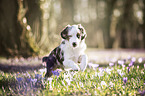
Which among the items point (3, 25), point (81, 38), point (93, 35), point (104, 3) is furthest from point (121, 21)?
point (81, 38)

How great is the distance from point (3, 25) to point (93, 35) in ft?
52.3

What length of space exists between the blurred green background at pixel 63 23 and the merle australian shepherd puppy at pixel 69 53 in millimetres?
3486

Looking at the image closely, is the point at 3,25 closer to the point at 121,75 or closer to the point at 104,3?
the point at 121,75

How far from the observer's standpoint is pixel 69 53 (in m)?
3.92

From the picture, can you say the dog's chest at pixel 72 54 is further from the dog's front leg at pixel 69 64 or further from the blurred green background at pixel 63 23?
the blurred green background at pixel 63 23

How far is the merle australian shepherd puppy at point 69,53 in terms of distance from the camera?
3.81 metres

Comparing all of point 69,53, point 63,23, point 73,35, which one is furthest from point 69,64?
point 63,23

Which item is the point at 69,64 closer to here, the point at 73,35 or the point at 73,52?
the point at 73,52

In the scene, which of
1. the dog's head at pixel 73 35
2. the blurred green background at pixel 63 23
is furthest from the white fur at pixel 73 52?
the blurred green background at pixel 63 23

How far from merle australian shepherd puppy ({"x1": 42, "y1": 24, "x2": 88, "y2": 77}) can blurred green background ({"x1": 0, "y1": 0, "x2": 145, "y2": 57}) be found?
3.49m

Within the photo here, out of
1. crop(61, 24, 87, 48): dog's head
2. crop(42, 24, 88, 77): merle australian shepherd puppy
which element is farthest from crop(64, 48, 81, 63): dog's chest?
crop(61, 24, 87, 48): dog's head

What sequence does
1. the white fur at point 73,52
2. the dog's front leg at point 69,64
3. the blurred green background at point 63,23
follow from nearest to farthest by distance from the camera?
1. the dog's front leg at point 69,64
2. the white fur at point 73,52
3. the blurred green background at point 63,23

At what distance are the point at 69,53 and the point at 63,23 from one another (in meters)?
8.64

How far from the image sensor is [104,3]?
22.0 metres
